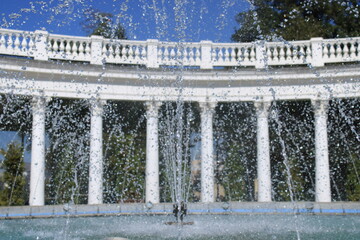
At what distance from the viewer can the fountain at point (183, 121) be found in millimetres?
26969

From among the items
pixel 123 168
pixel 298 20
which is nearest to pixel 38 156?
pixel 123 168

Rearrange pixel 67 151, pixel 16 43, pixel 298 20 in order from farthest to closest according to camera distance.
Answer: pixel 298 20, pixel 67 151, pixel 16 43

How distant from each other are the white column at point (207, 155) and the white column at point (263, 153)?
2.71 m

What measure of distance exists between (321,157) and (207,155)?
647 cm

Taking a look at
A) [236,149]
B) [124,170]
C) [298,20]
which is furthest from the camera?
[298,20]

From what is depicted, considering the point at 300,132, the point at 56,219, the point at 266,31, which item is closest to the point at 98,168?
the point at 56,219

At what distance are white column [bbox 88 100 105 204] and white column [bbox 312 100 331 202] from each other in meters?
12.2

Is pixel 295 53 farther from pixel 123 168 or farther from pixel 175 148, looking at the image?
pixel 123 168

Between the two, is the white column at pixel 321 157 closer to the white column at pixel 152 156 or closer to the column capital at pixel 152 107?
the white column at pixel 152 156

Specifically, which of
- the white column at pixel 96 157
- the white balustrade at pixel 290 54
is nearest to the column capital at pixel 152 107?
the white column at pixel 96 157

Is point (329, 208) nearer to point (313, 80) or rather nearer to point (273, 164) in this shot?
point (313, 80)

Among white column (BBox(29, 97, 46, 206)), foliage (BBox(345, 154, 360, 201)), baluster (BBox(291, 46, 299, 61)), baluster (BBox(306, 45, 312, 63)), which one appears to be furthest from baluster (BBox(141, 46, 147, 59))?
foliage (BBox(345, 154, 360, 201))

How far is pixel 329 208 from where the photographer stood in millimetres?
20312

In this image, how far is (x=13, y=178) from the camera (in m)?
28.1
